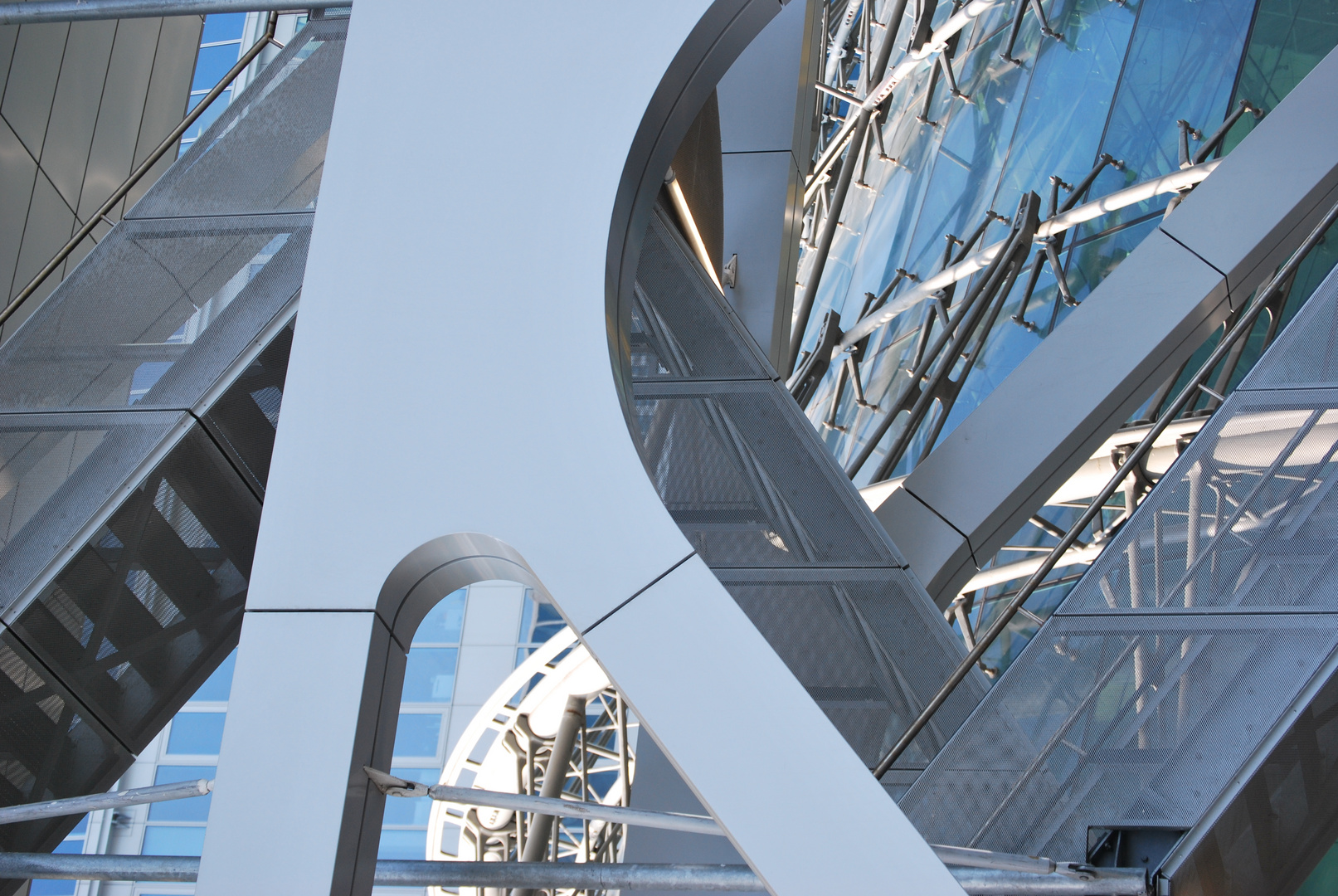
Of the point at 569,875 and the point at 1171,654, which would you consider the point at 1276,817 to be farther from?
the point at 569,875

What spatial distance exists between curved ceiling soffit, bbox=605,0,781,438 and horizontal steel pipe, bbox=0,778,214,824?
1980 millimetres

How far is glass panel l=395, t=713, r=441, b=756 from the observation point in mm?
37625

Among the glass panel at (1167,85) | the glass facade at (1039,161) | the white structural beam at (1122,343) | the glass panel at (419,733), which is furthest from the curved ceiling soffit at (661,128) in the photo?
the glass panel at (419,733)

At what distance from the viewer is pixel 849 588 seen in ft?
25.0

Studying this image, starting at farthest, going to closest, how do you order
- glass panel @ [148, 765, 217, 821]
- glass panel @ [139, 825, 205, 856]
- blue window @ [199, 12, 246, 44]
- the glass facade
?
blue window @ [199, 12, 246, 44]
glass panel @ [148, 765, 217, 821]
glass panel @ [139, 825, 205, 856]
the glass facade

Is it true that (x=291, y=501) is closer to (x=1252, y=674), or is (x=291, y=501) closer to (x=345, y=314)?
(x=345, y=314)

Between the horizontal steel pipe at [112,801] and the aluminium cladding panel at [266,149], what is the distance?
9.90 ft

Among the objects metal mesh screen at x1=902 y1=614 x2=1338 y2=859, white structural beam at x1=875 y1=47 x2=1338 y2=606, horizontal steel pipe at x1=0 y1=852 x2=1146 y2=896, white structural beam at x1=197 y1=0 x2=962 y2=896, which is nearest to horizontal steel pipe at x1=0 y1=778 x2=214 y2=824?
horizontal steel pipe at x1=0 y1=852 x2=1146 y2=896

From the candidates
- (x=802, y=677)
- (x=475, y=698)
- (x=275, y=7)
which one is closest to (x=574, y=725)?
(x=802, y=677)

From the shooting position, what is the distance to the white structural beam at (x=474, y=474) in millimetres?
3525

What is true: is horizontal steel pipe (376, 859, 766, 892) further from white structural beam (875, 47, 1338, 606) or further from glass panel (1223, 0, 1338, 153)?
glass panel (1223, 0, 1338, 153)

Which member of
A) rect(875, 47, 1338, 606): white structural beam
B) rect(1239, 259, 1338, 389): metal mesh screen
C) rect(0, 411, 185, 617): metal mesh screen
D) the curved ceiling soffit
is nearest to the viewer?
the curved ceiling soffit

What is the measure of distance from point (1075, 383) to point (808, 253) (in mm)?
16722

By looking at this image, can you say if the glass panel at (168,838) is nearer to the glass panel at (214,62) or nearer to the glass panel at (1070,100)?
the glass panel at (214,62)
